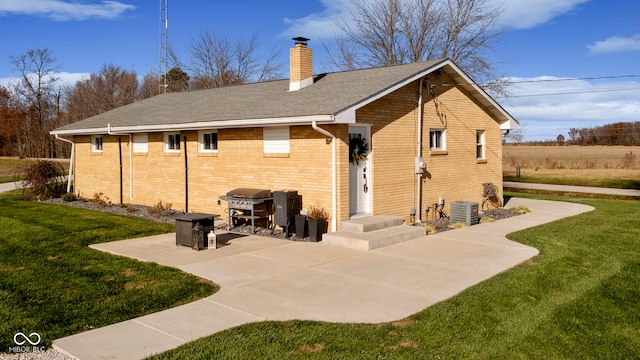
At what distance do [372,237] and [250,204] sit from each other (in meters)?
3.36

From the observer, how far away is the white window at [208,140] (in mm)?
14930

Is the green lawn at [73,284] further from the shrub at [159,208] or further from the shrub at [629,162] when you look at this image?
the shrub at [629,162]

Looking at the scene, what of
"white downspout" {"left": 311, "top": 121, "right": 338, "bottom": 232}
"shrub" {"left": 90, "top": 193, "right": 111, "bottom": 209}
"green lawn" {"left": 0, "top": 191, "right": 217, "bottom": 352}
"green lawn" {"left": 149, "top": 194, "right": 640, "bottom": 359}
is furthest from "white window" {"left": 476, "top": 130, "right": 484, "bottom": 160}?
"shrub" {"left": 90, "top": 193, "right": 111, "bottom": 209}

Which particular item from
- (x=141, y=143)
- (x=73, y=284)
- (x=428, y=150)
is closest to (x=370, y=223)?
(x=428, y=150)

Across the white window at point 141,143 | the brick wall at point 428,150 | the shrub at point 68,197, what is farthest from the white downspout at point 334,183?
the shrub at point 68,197

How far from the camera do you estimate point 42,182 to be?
20250 millimetres

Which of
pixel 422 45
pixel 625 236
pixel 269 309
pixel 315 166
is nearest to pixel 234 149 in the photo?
pixel 315 166

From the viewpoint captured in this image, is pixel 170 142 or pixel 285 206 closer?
pixel 285 206

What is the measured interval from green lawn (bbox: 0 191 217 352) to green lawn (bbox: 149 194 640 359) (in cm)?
170

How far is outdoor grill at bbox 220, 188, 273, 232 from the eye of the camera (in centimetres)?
1246

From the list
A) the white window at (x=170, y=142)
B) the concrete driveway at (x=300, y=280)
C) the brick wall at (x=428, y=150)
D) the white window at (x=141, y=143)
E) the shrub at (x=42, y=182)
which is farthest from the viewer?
the shrub at (x=42, y=182)

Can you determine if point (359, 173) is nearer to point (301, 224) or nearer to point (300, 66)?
point (301, 224)

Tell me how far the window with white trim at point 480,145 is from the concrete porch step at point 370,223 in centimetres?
598

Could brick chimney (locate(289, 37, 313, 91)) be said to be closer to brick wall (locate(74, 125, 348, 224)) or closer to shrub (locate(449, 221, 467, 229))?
brick wall (locate(74, 125, 348, 224))
